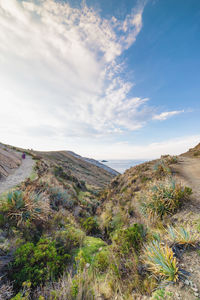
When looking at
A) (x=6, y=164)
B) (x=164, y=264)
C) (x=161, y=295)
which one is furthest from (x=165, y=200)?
(x=6, y=164)

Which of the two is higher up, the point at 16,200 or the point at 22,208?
the point at 16,200

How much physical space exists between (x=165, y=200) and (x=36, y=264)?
15.4 feet

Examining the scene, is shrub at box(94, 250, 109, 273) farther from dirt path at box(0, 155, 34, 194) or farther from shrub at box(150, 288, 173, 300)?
dirt path at box(0, 155, 34, 194)

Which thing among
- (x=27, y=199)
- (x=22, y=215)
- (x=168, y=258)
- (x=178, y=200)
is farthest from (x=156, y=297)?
(x=27, y=199)

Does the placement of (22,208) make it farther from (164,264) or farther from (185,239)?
(185,239)

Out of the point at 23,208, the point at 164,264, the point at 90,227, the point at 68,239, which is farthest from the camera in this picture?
the point at 90,227

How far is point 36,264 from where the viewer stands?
2.92 metres

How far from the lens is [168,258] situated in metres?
2.37

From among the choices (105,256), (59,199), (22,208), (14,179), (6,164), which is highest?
(6,164)

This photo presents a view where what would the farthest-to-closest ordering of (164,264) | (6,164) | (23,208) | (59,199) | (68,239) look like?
(6,164) → (59,199) → (23,208) → (68,239) → (164,264)

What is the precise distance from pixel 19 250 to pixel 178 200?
5.49m

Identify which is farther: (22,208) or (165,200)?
(165,200)

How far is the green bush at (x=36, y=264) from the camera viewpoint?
262cm

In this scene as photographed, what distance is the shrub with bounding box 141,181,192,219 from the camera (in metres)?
4.71
